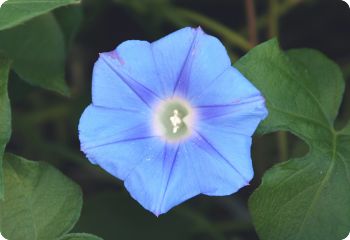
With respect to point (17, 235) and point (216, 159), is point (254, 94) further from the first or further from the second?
point (17, 235)

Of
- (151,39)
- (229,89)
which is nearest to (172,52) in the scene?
(229,89)

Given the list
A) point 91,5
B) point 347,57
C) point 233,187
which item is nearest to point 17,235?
point 233,187

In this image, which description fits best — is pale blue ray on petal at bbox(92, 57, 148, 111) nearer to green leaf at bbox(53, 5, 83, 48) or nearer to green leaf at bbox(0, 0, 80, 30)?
green leaf at bbox(0, 0, 80, 30)

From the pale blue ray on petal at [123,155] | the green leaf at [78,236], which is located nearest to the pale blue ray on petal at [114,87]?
the pale blue ray on petal at [123,155]

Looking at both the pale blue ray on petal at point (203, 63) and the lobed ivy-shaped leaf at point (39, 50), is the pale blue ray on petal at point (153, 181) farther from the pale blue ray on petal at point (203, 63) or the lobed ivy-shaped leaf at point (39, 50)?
the lobed ivy-shaped leaf at point (39, 50)

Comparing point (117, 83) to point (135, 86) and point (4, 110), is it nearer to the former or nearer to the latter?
point (135, 86)

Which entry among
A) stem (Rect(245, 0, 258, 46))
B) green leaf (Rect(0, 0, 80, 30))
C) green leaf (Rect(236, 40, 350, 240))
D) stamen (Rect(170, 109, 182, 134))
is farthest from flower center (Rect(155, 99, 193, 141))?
stem (Rect(245, 0, 258, 46))
